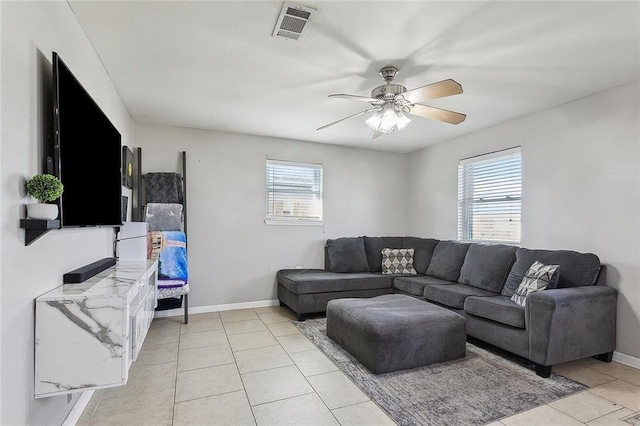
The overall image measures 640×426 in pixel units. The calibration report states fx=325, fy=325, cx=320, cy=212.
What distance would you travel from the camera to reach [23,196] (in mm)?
1380

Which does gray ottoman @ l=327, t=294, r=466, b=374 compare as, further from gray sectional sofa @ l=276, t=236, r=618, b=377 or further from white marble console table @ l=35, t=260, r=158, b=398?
white marble console table @ l=35, t=260, r=158, b=398

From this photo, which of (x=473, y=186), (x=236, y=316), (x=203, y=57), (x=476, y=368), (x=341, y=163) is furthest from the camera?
(x=341, y=163)

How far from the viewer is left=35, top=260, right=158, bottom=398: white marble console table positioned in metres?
1.46

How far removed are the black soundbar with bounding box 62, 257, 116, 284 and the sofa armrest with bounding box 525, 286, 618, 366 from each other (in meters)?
3.15

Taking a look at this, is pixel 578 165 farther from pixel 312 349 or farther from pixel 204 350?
pixel 204 350

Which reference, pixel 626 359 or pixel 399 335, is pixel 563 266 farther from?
pixel 399 335

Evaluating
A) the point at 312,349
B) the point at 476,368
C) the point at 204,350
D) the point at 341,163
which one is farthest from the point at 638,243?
the point at 204,350

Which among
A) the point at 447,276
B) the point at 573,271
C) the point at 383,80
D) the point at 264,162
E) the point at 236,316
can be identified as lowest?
the point at 236,316

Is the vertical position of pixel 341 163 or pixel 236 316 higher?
pixel 341 163

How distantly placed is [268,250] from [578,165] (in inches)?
148

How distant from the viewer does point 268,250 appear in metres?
4.68

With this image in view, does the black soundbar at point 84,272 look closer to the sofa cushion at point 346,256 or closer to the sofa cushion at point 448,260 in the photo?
the sofa cushion at point 346,256

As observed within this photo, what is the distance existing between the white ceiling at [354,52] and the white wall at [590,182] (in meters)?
0.25

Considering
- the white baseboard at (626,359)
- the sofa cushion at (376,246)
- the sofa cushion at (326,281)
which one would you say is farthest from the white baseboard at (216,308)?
the white baseboard at (626,359)
